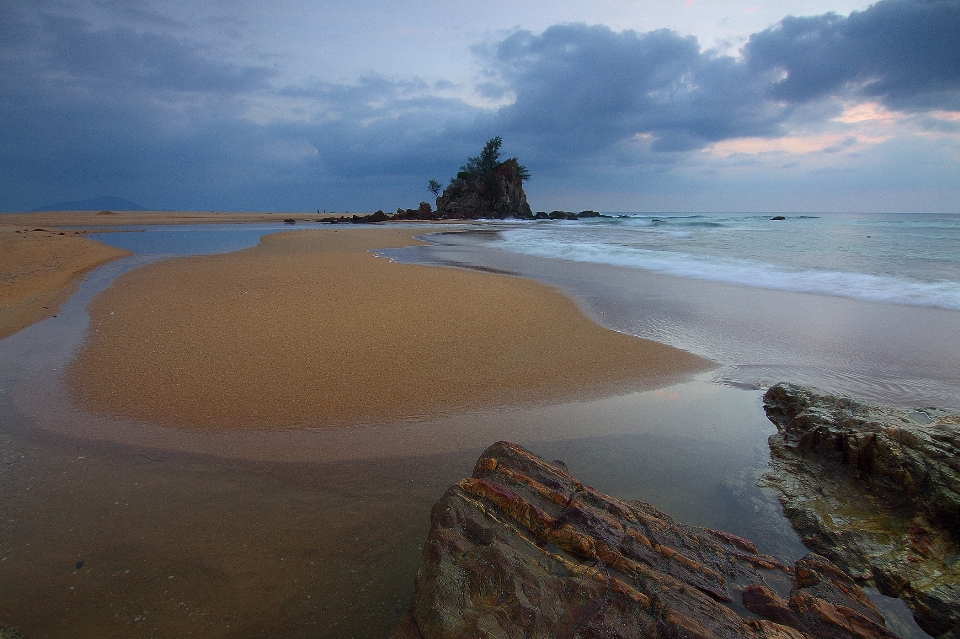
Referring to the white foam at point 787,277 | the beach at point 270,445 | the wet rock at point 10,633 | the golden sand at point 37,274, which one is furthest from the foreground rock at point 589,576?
the white foam at point 787,277

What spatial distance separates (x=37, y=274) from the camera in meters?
9.72

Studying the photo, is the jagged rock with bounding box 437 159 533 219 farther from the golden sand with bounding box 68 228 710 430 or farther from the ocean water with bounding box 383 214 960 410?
the golden sand with bounding box 68 228 710 430

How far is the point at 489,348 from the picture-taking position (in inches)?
201

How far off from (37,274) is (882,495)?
1414 centimetres

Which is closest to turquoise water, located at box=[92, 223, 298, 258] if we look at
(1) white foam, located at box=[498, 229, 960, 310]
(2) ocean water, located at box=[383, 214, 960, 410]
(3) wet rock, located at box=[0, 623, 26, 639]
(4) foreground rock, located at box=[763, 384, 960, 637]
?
(2) ocean water, located at box=[383, 214, 960, 410]

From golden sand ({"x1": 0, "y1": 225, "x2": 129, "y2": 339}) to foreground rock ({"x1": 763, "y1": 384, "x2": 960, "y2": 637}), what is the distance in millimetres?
8214

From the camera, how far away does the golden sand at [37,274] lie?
6.44 m

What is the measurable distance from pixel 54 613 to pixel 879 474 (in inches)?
161

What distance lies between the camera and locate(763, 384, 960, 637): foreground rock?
6.64 feet

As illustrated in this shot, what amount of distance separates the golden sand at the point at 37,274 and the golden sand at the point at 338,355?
0.78 m

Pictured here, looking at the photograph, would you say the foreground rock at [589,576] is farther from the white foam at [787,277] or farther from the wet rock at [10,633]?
the white foam at [787,277]

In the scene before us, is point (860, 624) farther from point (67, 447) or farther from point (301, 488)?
point (67, 447)

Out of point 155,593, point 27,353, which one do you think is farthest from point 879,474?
point 27,353

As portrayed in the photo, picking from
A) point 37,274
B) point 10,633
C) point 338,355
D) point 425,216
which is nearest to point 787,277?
point 338,355
